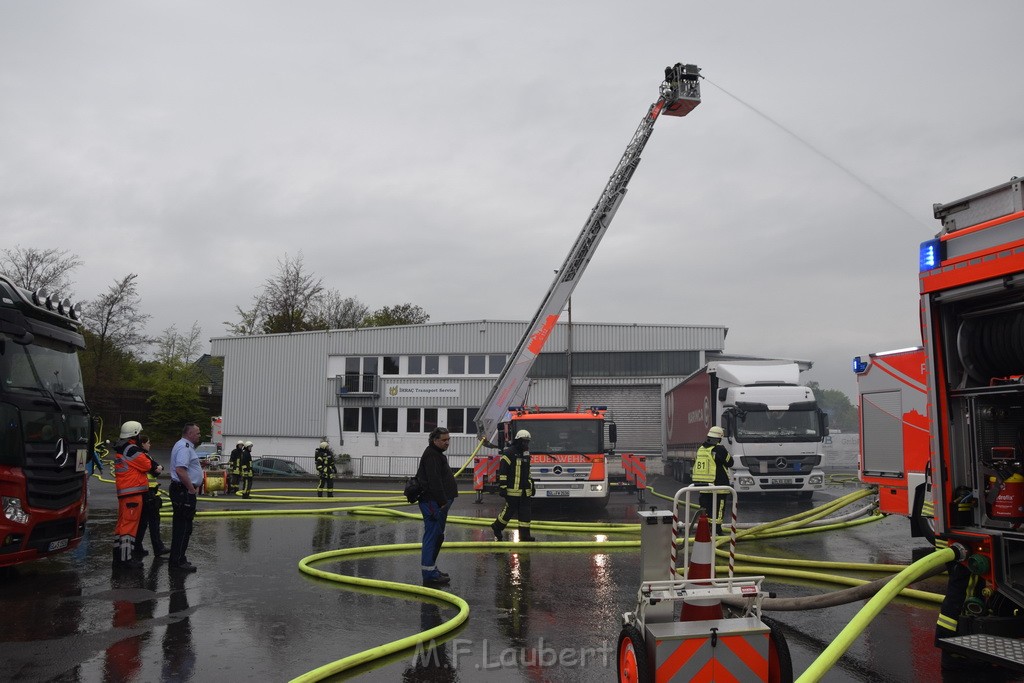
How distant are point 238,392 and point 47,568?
2876cm

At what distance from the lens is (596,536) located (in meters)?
12.7

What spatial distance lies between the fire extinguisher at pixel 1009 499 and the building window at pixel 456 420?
2970 cm

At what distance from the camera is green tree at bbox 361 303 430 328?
67.8 m

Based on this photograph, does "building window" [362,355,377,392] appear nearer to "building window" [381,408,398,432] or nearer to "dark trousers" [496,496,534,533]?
"building window" [381,408,398,432]

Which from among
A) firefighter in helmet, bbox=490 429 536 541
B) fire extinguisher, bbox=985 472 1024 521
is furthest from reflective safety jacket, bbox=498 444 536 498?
fire extinguisher, bbox=985 472 1024 521

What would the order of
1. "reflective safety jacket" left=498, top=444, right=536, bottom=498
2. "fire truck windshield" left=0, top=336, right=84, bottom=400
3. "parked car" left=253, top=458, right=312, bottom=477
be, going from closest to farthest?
"fire truck windshield" left=0, top=336, right=84, bottom=400
"reflective safety jacket" left=498, top=444, right=536, bottom=498
"parked car" left=253, top=458, right=312, bottom=477

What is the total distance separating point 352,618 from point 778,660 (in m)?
4.06

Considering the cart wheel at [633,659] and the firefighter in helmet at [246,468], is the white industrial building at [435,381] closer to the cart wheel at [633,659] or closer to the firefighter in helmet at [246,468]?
the firefighter in helmet at [246,468]

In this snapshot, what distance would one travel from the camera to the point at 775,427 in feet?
58.7

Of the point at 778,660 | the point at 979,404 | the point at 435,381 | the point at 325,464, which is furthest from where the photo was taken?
the point at 435,381

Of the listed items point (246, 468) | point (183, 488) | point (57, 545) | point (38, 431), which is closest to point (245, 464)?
point (246, 468)

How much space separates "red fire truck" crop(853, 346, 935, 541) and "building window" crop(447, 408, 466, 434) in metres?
23.7

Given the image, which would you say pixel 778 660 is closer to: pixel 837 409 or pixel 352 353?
pixel 352 353

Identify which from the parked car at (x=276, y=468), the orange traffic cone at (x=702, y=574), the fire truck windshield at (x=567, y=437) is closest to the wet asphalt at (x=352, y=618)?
the orange traffic cone at (x=702, y=574)
